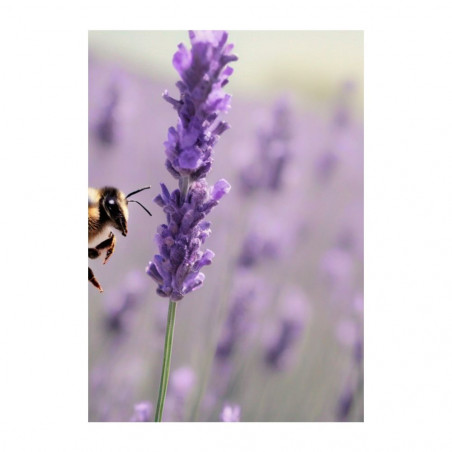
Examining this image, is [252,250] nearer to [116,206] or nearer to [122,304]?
[122,304]

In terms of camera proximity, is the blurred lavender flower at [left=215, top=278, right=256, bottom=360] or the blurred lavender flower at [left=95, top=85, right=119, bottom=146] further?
the blurred lavender flower at [left=215, top=278, right=256, bottom=360]

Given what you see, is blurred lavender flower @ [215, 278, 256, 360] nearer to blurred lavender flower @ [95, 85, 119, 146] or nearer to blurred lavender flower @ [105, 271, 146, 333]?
blurred lavender flower @ [105, 271, 146, 333]

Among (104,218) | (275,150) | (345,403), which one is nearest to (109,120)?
(275,150)

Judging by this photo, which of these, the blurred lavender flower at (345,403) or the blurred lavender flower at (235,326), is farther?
the blurred lavender flower at (235,326)

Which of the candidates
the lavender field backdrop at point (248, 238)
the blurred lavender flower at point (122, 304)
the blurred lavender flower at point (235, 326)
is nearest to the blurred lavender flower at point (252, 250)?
the lavender field backdrop at point (248, 238)

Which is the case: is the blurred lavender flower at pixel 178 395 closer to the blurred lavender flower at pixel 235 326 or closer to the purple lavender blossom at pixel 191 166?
the blurred lavender flower at pixel 235 326

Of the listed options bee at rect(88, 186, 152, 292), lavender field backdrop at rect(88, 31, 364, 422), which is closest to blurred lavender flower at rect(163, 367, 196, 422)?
lavender field backdrop at rect(88, 31, 364, 422)

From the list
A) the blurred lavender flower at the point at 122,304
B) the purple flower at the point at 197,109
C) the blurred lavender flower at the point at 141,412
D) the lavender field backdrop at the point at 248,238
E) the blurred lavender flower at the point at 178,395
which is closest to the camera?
the purple flower at the point at 197,109
